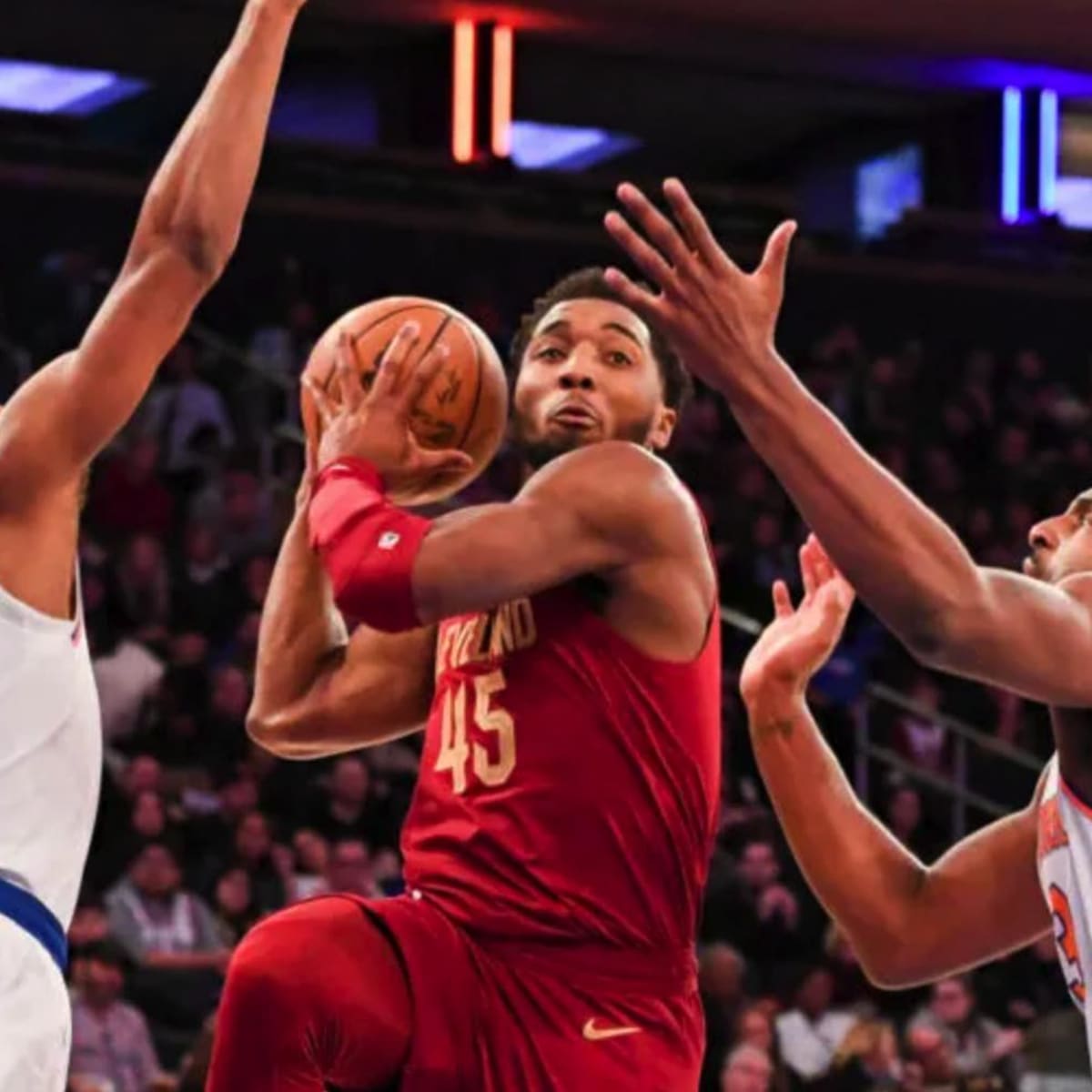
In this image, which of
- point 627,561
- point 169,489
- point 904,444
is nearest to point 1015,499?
point 904,444

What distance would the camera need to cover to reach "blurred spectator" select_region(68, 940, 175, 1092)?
387 inches

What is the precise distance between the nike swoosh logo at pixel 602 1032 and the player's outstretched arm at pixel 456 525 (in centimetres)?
69

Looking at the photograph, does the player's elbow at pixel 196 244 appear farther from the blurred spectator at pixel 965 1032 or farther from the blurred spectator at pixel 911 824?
the blurred spectator at pixel 911 824

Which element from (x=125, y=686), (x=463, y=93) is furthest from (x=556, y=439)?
(x=463, y=93)

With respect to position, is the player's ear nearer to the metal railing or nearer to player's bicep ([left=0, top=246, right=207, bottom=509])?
player's bicep ([left=0, top=246, right=207, bottom=509])

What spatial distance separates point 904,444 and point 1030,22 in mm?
2805

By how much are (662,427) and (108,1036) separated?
5.73 metres

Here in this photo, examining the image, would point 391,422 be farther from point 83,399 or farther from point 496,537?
point 83,399

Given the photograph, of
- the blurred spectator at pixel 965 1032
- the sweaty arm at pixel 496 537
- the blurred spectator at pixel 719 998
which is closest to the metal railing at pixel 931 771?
the blurred spectator at pixel 965 1032

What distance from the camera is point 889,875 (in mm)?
4676

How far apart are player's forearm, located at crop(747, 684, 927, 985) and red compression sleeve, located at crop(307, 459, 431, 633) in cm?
79

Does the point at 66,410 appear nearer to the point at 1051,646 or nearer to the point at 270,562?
the point at 1051,646

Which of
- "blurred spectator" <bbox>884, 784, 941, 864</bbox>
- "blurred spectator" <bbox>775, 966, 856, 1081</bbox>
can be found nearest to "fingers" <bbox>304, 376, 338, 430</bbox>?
"blurred spectator" <bbox>775, 966, 856, 1081</bbox>

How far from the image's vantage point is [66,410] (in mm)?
3900
